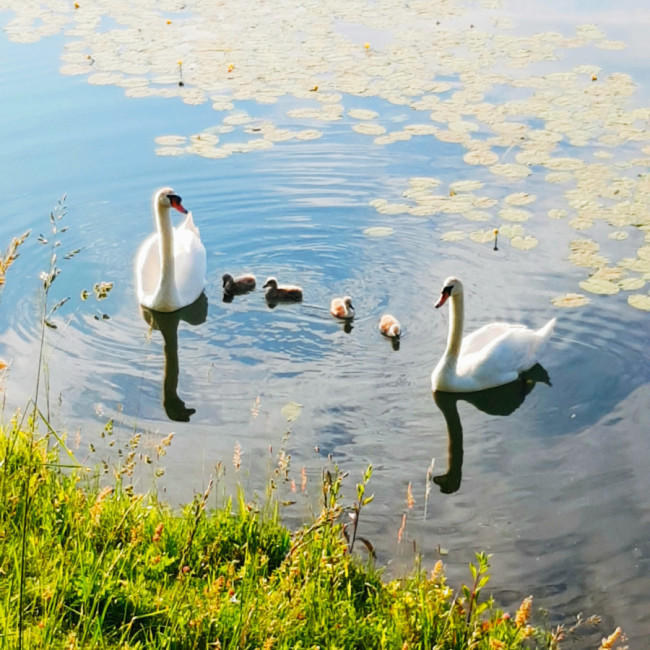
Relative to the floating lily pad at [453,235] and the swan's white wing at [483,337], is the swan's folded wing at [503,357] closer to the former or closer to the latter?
the swan's white wing at [483,337]

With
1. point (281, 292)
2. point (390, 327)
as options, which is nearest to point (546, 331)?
point (390, 327)

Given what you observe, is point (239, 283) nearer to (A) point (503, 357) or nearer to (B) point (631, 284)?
(A) point (503, 357)

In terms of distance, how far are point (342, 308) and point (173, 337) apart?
1425 millimetres

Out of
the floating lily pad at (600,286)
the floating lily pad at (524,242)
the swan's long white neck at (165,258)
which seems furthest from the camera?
the floating lily pad at (524,242)

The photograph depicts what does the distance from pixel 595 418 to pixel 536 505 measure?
1091 millimetres

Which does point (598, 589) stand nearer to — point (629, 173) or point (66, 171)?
point (629, 173)

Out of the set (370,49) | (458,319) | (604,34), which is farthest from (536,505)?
(604,34)

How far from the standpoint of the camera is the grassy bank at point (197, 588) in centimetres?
350

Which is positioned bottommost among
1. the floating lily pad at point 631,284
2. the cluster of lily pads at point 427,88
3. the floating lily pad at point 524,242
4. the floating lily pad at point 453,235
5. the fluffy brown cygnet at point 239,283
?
the fluffy brown cygnet at point 239,283

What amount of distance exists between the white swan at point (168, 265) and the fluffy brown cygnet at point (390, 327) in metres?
1.84

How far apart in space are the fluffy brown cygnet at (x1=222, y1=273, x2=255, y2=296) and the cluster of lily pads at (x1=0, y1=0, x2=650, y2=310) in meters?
1.44

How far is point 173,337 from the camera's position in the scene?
818cm

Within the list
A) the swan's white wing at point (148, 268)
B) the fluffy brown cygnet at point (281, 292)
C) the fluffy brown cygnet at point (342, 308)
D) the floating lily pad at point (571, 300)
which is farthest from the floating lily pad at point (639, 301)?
the swan's white wing at point (148, 268)

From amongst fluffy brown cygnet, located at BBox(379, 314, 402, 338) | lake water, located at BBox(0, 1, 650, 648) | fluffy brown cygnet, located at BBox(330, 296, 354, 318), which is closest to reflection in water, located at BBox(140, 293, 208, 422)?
lake water, located at BBox(0, 1, 650, 648)
